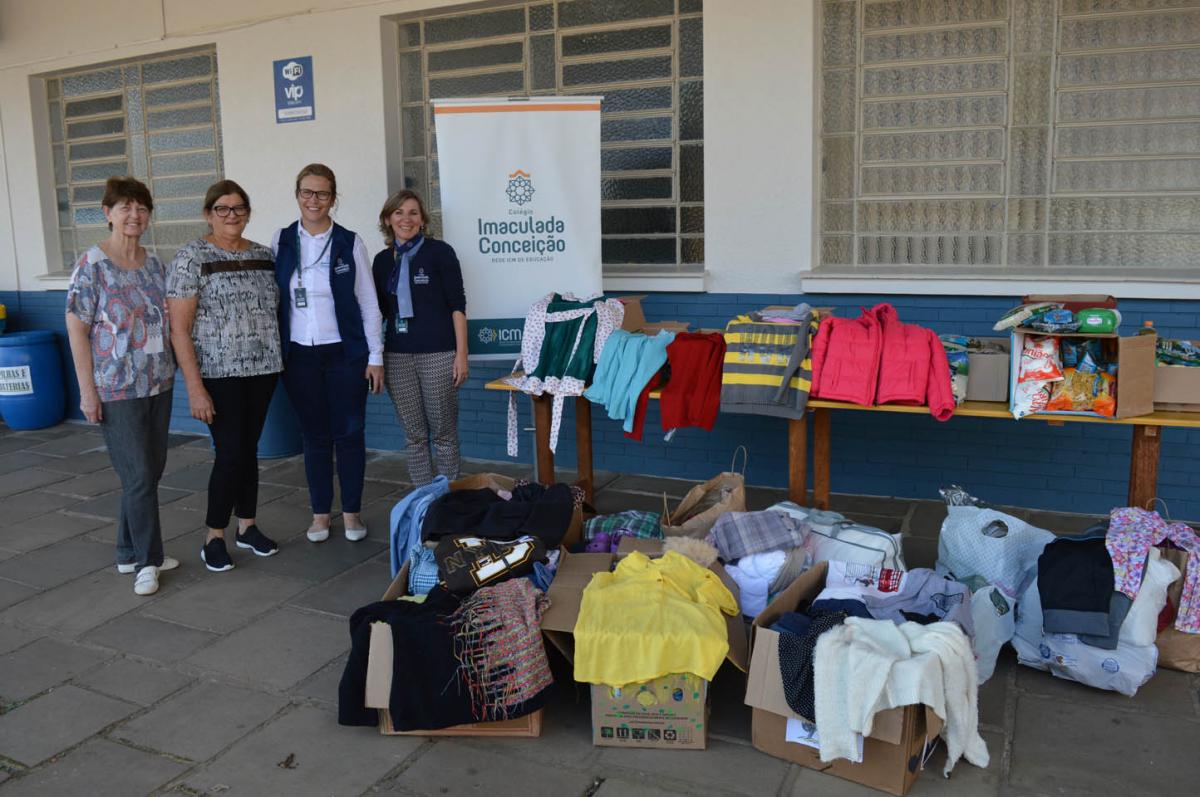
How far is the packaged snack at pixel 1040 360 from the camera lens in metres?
3.84

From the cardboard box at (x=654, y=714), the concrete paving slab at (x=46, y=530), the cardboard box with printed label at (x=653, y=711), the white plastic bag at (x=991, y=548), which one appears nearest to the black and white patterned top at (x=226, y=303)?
the concrete paving slab at (x=46, y=530)

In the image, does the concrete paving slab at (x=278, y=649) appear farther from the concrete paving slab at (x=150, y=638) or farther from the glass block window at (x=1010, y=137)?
the glass block window at (x=1010, y=137)

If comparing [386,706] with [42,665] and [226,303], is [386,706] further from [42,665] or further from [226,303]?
[226,303]

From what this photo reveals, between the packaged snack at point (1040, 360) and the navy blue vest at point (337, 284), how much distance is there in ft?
9.24

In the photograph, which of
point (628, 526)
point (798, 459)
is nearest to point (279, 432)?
point (628, 526)

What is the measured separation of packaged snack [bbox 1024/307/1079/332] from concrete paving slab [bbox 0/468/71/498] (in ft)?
18.4

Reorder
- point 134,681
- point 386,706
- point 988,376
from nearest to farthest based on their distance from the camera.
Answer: point 386,706, point 134,681, point 988,376

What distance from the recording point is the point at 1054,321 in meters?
3.80

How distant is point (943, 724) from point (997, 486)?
2571mm

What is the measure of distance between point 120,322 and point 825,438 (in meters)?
2.99

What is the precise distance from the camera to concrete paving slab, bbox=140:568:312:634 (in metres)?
4.10

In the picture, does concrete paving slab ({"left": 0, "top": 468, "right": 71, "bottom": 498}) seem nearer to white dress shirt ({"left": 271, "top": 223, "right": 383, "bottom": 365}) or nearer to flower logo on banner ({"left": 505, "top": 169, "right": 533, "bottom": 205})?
white dress shirt ({"left": 271, "top": 223, "right": 383, "bottom": 365})

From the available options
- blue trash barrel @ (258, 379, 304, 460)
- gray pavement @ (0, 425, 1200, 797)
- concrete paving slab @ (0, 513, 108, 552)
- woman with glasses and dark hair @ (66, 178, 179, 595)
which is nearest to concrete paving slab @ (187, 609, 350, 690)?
gray pavement @ (0, 425, 1200, 797)

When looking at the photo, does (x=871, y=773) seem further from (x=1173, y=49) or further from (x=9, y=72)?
(x=9, y=72)
